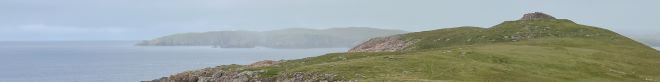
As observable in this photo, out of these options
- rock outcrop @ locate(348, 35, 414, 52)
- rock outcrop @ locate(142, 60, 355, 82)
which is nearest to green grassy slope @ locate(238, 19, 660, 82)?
rock outcrop @ locate(142, 60, 355, 82)

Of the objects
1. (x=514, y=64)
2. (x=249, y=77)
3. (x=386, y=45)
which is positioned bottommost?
(x=249, y=77)

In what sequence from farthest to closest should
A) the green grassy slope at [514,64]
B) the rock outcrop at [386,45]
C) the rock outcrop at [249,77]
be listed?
the rock outcrop at [386,45] → the green grassy slope at [514,64] → the rock outcrop at [249,77]

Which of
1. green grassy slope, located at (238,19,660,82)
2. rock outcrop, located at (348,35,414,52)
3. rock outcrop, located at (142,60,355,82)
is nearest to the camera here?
rock outcrop, located at (142,60,355,82)

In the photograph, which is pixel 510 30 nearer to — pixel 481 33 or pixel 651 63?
pixel 481 33

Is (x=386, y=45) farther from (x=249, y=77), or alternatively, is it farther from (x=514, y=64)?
(x=249, y=77)

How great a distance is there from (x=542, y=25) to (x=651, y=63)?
114ft

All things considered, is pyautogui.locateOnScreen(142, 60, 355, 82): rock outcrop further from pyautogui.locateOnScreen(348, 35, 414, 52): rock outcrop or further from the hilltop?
pyautogui.locateOnScreen(348, 35, 414, 52): rock outcrop

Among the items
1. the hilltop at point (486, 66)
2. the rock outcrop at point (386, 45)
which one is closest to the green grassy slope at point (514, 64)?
the hilltop at point (486, 66)

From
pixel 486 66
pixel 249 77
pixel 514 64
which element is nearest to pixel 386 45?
pixel 514 64

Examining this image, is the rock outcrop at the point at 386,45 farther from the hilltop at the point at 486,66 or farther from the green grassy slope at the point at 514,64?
the hilltop at the point at 486,66

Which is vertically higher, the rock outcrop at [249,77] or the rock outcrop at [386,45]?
the rock outcrop at [386,45]

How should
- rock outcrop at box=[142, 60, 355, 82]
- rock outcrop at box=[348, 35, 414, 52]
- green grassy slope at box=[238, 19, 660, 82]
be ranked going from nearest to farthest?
1. rock outcrop at box=[142, 60, 355, 82]
2. green grassy slope at box=[238, 19, 660, 82]
3. rock outcrop at box=[348, 35, 414, 52]

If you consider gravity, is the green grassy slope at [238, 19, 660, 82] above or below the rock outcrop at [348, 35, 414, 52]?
below

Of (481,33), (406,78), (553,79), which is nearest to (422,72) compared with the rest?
(406,78)
